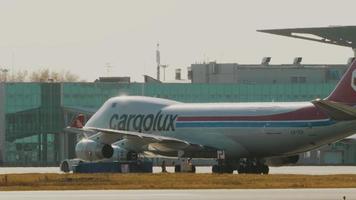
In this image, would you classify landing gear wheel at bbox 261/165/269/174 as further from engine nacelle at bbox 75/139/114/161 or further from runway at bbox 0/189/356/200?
Result: runway at bbox 0/189/356/200

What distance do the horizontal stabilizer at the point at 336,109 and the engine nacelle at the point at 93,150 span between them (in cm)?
1640

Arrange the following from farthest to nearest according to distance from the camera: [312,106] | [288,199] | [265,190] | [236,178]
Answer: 1. [312,106]
2. [236,178]
3. [265,190]
4. [288,199]

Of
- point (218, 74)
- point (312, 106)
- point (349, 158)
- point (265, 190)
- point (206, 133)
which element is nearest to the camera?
point (265, 190)

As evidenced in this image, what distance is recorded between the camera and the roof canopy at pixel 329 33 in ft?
434

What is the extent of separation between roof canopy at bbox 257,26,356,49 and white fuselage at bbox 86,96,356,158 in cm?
3932

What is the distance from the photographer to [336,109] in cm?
8100

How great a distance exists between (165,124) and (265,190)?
3599cm

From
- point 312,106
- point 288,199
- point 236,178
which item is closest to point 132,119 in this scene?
point 312,106

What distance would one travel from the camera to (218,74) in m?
167

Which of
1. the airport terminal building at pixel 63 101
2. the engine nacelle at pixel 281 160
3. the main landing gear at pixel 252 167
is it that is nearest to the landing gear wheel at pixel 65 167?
the main landing gear at pixel 252 167

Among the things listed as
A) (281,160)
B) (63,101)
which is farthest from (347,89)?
(63,101)

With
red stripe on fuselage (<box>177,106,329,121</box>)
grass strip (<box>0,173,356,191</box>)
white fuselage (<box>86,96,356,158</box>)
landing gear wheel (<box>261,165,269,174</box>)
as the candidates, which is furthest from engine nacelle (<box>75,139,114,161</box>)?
grass strip (<box>0,173,356,191</box>)

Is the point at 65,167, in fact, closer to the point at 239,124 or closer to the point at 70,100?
the point at 239,124

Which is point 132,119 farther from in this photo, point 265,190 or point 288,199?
point 288,199
